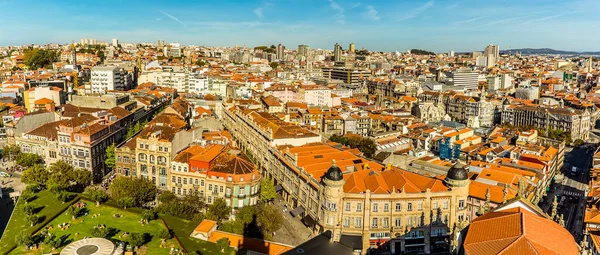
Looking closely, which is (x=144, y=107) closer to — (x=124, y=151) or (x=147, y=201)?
(x=124, y=151)

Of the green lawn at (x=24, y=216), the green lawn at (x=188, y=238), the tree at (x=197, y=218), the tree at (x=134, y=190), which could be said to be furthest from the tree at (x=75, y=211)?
the tree at (x=197, y=218)

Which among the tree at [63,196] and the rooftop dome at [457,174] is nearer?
the rooftop dome at [457,174]

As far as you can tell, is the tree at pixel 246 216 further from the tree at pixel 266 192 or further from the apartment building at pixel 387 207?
the apartment building at pixel 387 207

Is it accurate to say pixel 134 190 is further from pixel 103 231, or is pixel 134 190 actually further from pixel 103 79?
→ pixel 103 79

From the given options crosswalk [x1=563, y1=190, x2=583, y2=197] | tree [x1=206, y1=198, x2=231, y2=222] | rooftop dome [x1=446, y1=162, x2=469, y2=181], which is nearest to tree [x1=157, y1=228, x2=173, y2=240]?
tree [x1=206, y1=198, x2=231, y2=222]

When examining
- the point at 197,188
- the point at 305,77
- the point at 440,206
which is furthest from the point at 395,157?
the point at 305,77

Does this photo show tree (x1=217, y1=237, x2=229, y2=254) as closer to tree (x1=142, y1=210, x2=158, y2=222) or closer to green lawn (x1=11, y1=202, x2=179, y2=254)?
green lawn (x1=11, y1=202, x2=179, y2=254)

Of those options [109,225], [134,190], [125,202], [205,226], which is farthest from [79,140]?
[205,226]
